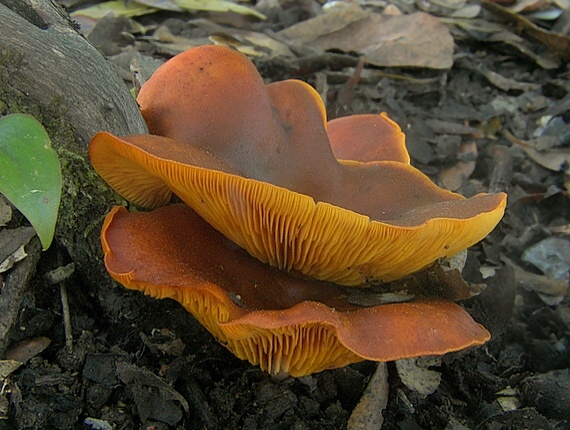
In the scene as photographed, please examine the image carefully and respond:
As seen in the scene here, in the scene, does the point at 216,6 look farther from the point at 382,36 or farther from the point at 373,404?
the point at 373,404

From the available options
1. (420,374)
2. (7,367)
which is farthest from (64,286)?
(420,374)

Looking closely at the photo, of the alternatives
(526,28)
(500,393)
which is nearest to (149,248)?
(500,393)

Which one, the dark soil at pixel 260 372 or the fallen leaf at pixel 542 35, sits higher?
the fallen leaf at pixel 542 35

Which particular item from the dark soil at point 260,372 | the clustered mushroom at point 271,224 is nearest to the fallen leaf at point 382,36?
the dark soil at point 260,372

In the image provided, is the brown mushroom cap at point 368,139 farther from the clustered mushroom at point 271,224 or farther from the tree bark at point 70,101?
the tree bark at point 70,101

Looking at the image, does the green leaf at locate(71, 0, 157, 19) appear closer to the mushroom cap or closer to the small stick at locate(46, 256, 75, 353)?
the small stick at locate(46, 256, 75, 353)

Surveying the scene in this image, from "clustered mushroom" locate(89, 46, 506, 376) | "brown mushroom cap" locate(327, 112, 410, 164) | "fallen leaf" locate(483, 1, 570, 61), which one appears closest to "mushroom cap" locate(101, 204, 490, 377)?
"clustered mushroom" locate(89, 46, 506, 376)

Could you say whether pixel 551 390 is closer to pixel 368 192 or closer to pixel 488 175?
pixel 368 192
